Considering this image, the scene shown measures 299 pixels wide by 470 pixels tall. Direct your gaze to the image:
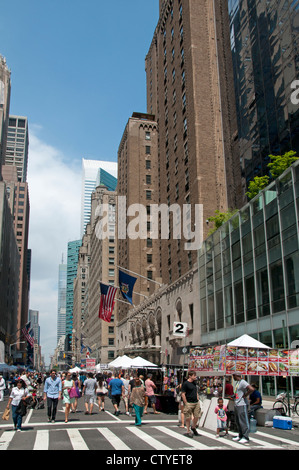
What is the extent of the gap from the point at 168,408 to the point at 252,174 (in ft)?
86.5

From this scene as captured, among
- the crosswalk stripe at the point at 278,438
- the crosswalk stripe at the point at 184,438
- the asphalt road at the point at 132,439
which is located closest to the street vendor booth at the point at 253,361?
the asphalt road at the point at 132,439

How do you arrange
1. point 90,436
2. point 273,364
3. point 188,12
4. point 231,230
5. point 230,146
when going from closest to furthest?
point 90,436
point 273,364
point 231,230
point 230,146
point 188,12

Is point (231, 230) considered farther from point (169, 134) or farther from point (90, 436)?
point (169, 134)

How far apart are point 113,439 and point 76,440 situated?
1.00 metres

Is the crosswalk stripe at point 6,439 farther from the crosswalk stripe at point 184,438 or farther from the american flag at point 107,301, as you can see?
the american flag at point 107,301

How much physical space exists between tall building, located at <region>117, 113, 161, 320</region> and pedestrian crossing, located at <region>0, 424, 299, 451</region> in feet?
197

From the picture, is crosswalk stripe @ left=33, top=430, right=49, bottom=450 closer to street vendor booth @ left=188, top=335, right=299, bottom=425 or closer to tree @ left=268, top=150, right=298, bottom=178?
street vendor booth @ left=188, top=335, right=299, bottom=425

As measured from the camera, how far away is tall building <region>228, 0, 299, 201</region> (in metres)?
34.2

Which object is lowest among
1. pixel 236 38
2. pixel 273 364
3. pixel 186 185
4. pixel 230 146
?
pixel 273 364

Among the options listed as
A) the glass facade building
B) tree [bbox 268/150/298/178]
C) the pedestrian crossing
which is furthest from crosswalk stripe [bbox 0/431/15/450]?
tree [bbox 268/150/298/178]

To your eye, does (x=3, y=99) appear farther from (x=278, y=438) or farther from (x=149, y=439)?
(x=278, y=438)

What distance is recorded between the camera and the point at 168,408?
64.4 ft

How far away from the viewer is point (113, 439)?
1201cm
